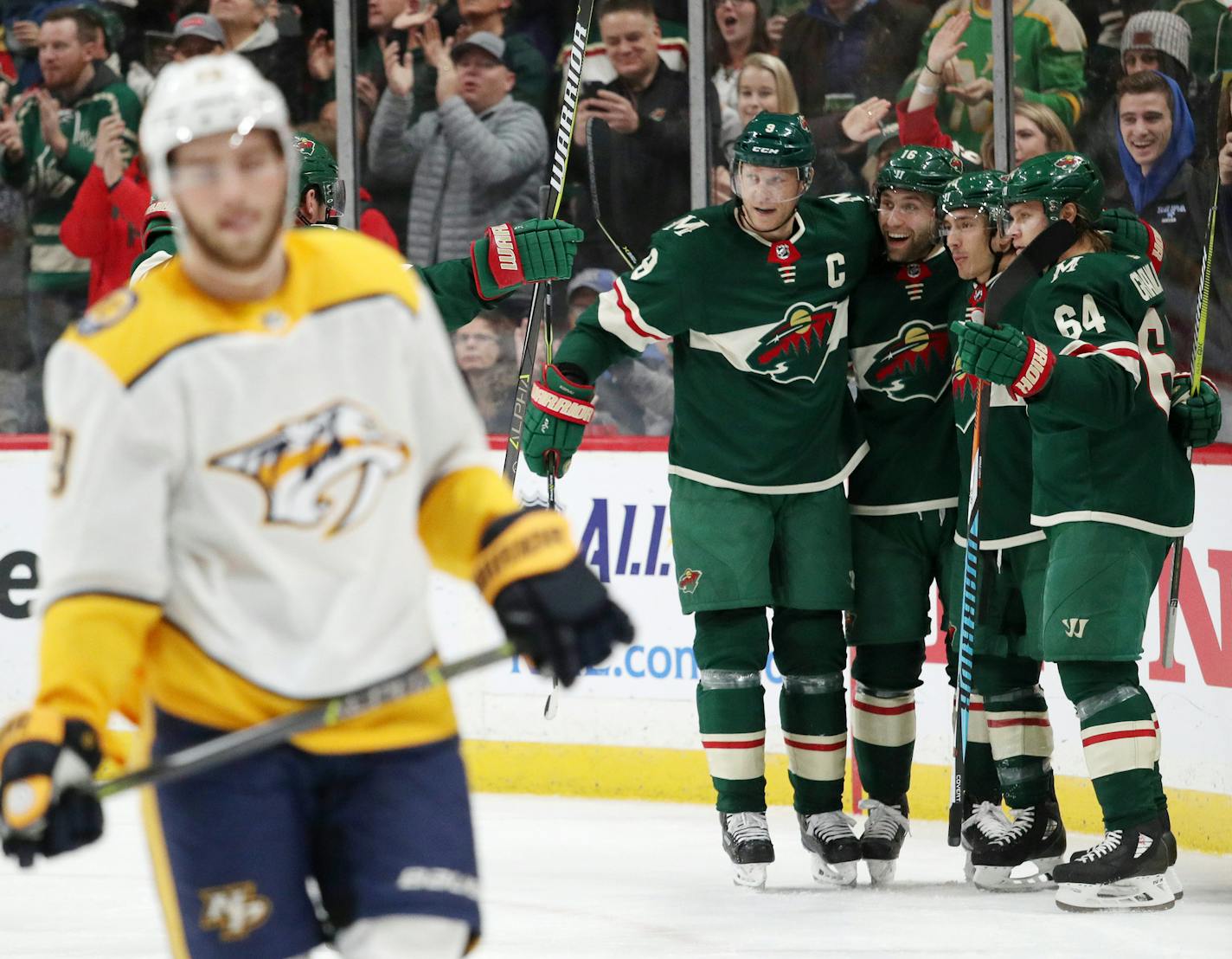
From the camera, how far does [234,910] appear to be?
1921mm

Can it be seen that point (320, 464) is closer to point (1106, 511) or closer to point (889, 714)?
point (1106, 511)

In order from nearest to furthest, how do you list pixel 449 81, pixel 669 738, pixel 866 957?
pixel 866 957 → pixel 669 738 → pixel 449 81

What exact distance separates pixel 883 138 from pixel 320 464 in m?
4.76

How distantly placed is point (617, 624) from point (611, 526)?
143 inches

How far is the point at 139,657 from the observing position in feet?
6.22

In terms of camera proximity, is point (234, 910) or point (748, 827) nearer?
point (234, 910)

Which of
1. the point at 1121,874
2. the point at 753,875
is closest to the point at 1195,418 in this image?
the point at 1121,874

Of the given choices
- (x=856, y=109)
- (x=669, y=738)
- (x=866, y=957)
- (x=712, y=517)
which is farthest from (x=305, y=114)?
(x=866, y=957)

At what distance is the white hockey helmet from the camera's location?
1891 millimetres

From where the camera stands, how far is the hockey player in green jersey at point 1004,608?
4117 mm

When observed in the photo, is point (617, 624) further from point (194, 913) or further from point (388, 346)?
point (194, 913)

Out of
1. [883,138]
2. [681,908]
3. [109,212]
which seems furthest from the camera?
[109,212]

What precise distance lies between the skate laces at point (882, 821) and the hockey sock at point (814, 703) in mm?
75

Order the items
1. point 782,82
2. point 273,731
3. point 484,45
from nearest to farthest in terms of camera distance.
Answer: point 273,731, point 782,82, point 484,45
